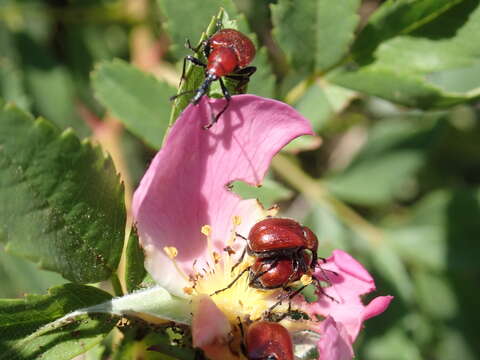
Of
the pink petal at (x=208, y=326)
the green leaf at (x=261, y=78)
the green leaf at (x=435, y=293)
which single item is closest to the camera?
the pink petal at (x=208, y=326)

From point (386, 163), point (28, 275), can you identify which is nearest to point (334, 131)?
point (386, 163)

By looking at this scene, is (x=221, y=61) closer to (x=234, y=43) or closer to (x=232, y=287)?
(x=234, y=43)

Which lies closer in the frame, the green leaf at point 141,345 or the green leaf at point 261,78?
the green leaf at point 141,345

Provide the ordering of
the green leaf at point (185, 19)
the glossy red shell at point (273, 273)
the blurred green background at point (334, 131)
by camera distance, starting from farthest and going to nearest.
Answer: the blurred green background at point (334, 131) → the green leaf at point (185, 19) → the glossy red shell at point (273, 273)

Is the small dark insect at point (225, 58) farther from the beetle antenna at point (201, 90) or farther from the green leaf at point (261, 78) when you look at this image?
the green leaf at point (261, 78)

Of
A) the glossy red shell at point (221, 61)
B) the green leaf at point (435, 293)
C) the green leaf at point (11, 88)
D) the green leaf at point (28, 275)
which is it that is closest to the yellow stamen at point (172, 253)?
the glossy red shell at point (221, 61)

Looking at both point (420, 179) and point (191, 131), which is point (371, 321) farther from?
point (191, 131)

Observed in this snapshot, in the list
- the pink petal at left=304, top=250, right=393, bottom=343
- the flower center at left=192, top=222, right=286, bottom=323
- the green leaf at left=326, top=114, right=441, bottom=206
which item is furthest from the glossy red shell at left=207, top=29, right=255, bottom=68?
the green leaf at left=326, top=114, right=441, bottom=206
